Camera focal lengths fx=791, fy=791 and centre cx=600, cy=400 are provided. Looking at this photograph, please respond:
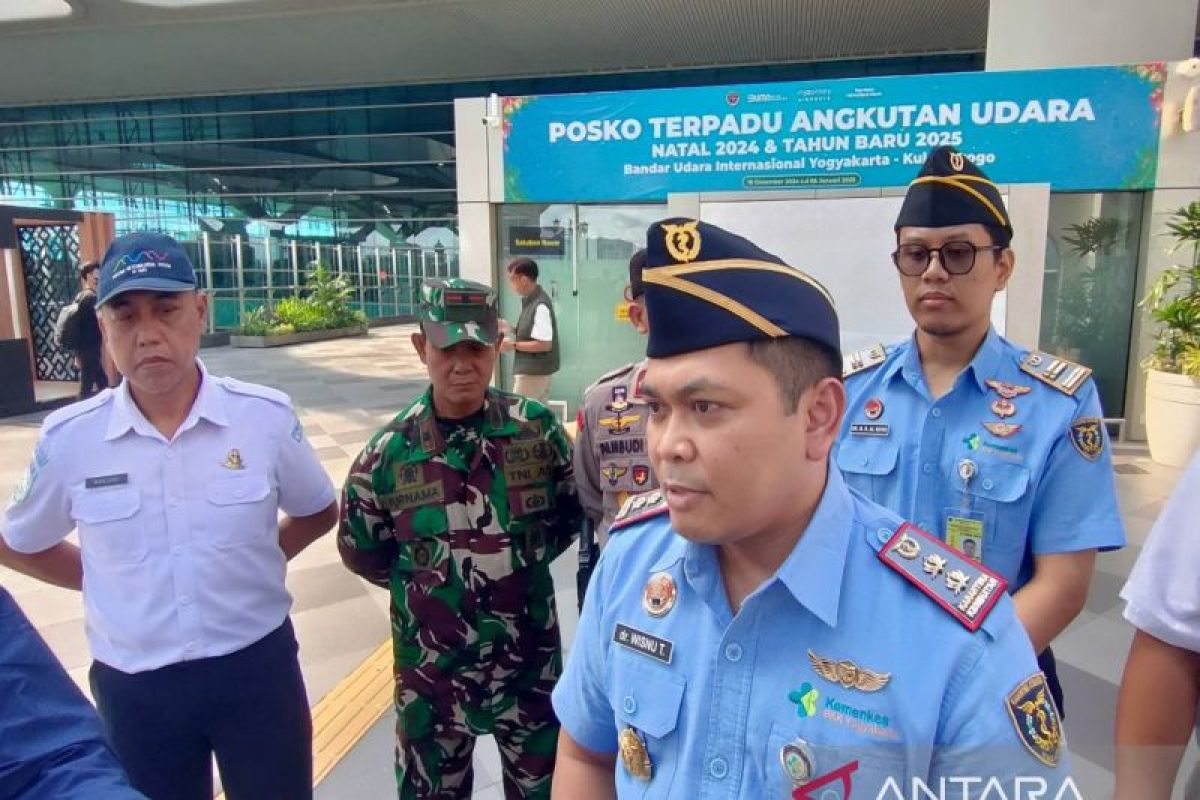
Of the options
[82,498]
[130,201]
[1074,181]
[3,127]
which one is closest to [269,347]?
[130,201]

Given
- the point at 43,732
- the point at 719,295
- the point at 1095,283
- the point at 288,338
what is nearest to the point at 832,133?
the point at 1095,283

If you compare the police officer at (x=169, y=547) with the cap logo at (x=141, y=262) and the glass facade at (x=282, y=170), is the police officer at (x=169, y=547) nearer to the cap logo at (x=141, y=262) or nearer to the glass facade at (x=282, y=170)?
the cap logo at (x=141, y=262)

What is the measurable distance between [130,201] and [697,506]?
91.2ft

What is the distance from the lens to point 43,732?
107 cm

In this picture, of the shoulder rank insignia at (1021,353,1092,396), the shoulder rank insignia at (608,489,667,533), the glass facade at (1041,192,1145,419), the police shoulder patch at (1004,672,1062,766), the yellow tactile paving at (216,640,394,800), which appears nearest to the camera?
the police shoulder patch at (1004,672,1062,766)

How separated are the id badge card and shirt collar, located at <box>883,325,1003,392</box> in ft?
0.96

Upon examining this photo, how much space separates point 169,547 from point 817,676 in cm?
160

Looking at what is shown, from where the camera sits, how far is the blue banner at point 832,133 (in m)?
5.90

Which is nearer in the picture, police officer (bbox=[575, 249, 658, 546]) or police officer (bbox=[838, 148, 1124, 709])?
police officer (bbox=[838, 148, 1124, 709])

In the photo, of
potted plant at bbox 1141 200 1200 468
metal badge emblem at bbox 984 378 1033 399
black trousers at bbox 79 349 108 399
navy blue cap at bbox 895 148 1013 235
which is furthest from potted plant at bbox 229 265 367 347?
metal badge emblem at bbox 984 378 1033 399

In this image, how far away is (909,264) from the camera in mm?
1827

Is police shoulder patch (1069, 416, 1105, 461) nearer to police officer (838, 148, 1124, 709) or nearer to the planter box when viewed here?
police officer (838, 148, 1124, 709)

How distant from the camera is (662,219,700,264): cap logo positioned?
105 centimetres

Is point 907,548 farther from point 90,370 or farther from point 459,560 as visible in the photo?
point 90,370
